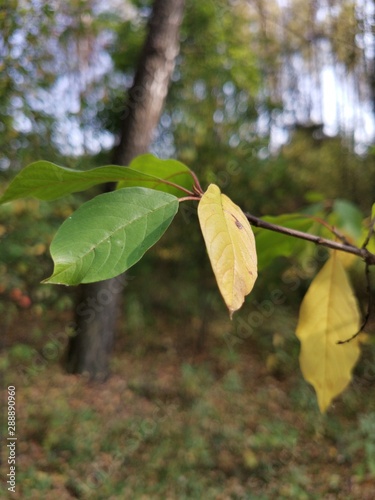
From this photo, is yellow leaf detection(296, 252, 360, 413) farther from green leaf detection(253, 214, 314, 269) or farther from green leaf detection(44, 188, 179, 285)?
green leaf detection(44, 188, 179, 285)

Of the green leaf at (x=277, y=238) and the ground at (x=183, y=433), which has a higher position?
the green leaf at (x=277, y=238)

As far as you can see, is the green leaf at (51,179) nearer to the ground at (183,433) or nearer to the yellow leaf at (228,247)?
the yellow leaf at (228,247)

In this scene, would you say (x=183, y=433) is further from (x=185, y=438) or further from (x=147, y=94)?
(x=147, y=94)

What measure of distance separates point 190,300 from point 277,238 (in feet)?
15.2

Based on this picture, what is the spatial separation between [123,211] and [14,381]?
310cm

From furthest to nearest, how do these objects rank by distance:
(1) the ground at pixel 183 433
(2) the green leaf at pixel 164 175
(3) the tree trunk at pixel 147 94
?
1. (3) the tree trunk at pixel 147 94
2. (1) the ground at pixel 183 433
3. (2) the green leaf at pixel 164 175

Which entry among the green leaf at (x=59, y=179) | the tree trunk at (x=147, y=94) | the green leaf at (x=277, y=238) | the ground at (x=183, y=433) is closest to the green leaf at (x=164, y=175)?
the green leaf at (x=59, y=179)

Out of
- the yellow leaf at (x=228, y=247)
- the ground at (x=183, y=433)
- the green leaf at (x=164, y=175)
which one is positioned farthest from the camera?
the ground at (x=183, y=433)

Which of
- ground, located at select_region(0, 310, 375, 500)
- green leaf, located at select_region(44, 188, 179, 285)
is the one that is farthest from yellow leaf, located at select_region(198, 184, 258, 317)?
ground, located at select_region(0, 310, 375, 500)

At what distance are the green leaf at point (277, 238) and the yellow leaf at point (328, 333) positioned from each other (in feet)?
0.18

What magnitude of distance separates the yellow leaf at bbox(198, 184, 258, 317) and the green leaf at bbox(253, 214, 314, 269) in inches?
6.0

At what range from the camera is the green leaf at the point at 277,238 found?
1.63ft

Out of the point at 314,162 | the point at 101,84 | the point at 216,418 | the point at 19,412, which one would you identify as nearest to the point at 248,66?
the point at 314,162

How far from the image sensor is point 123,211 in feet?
1.14
